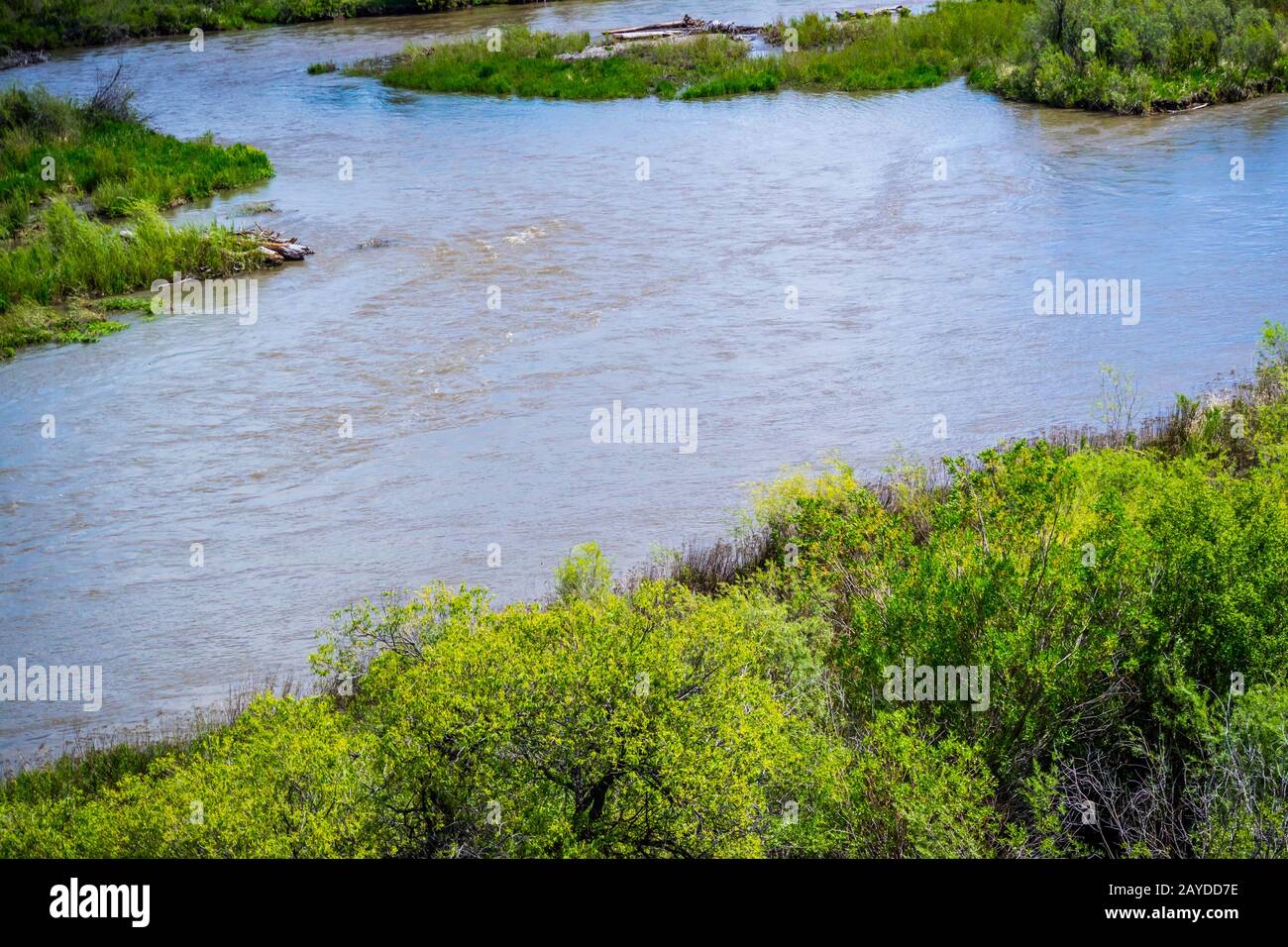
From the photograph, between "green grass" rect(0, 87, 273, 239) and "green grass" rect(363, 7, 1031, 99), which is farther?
"green grass" rect(363, 7, 1031, 99)

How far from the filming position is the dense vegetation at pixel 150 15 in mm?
46344

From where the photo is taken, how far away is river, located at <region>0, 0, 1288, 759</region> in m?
12.4

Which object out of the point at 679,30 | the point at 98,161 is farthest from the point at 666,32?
the point at 98,161

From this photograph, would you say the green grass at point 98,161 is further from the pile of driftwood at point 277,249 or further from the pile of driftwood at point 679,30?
the pile of driftwood at point 679,30

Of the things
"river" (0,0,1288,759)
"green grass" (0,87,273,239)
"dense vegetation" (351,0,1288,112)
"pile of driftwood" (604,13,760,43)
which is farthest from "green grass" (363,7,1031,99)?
"green grass" (0,87,273,239)

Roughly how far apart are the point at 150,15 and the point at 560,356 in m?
39.5

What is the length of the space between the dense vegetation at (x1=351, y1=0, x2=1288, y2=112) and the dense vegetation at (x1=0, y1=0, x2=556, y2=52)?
42.1ft

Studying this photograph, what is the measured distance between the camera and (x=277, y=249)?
21484 mm

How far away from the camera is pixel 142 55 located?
43.7 m

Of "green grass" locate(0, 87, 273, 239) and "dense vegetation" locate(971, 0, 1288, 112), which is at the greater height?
"dense vegetation" locate(971, 0, 1288, 112)

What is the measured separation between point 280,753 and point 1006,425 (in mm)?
10227

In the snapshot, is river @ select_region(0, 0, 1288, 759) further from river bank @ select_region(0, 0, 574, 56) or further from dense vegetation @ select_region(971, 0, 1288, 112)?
river bank @ select_region(0, 0, 574, 56)
